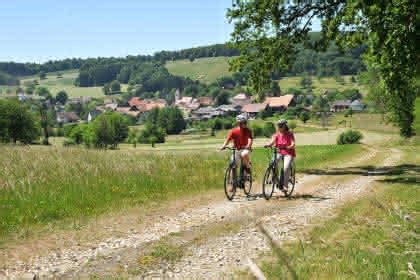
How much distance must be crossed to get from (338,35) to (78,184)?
14424mm

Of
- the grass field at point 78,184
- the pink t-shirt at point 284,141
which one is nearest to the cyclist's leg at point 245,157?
the pink t-shirt at point 284,141

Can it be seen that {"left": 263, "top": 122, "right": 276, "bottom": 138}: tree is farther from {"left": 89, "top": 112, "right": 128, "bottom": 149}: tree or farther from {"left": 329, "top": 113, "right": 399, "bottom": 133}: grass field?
{"left": 89, "top": 112, "right": 128, "bottom": 149}: tree

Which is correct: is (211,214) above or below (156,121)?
above

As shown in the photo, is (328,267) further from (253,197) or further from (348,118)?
(348,118)

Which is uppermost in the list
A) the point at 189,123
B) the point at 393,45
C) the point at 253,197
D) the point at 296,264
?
the point at 393,45

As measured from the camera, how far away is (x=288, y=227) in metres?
10.7

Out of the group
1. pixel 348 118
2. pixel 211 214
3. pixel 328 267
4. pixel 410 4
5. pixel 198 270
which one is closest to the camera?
pixel 328 267

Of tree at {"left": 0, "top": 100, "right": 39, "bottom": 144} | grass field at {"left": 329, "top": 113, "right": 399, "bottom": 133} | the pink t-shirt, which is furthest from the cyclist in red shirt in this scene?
grass field at {"left": 329, "top": 113, "right": 399, "bottom": 133}

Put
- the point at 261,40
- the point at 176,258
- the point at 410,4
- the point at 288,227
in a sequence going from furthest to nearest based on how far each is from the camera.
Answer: the point at 261,40 < the point at 410,4 < the point at 288,227 < the point at 176,258

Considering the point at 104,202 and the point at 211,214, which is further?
the point at 104,202

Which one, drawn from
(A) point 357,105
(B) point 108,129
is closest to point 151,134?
(B) point 108,129

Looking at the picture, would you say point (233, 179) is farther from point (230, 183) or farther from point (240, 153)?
point (240, 153)

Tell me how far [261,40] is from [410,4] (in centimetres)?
779

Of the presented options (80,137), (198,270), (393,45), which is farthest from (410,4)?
(80,137)
